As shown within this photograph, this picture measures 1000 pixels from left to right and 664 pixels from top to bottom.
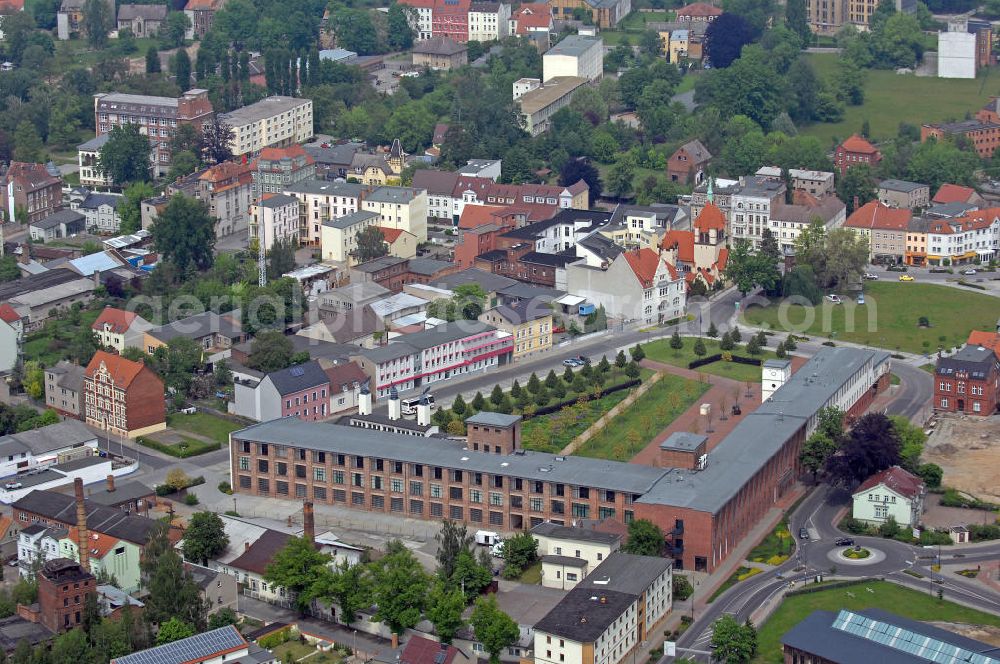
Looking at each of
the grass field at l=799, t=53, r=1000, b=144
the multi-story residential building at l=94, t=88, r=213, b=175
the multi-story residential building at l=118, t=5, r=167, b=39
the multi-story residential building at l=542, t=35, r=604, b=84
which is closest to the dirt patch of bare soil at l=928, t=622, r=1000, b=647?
the grass field at l=799, t=53, r=1000, b=144

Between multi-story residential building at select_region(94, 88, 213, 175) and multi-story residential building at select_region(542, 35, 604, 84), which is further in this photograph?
multi-story residential building at select_region(542, 35, 604, 84)

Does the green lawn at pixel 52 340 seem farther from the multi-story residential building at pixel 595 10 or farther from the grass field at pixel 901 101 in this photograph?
the multi-story residential building at pixel 595 10

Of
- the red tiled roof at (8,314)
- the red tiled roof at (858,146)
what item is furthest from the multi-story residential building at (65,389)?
the red tiled roof at (858,146)

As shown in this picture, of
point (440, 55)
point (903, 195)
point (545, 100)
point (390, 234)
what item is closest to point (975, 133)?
point (903, 195)

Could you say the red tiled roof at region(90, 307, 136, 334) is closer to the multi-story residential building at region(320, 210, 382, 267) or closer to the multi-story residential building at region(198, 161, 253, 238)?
the multi-story residential building at region(320, 210, 382, 267)

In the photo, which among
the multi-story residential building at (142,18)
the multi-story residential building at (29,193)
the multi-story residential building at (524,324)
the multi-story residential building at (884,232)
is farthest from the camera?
the multi-story residential building at (142,18)

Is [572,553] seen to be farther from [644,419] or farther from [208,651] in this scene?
[644,419]
